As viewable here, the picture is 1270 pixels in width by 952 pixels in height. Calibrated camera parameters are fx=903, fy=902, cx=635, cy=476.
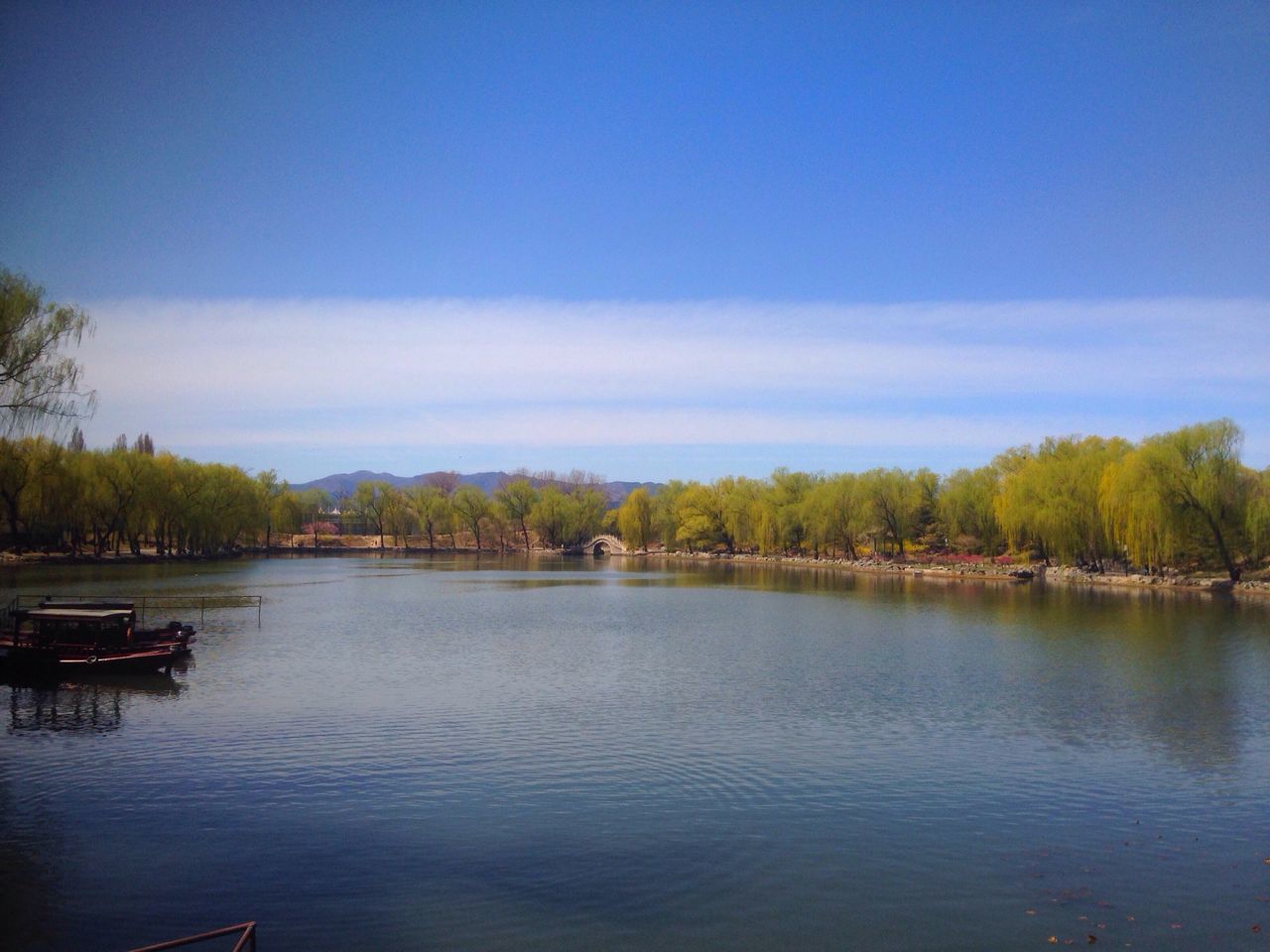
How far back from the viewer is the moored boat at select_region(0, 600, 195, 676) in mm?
24516

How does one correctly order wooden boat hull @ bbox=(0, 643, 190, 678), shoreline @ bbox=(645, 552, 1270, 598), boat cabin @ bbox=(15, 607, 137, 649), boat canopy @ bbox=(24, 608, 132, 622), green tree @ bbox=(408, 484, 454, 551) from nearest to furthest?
wooden boat hull @ bbox=(0, 643, 190, 678), boat cabin @ bbox=(15, 607, 137, 649), boat canopy @ bbox=(24, 608, 132, 622), shoreline @ bbox=(645, 552, 1270, 598), green tree @ bbox=(408, 484, 454, 551)

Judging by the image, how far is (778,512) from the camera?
10550cm

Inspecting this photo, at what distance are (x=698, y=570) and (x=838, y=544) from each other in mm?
20198

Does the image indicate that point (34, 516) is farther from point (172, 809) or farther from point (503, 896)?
point (503, 896)

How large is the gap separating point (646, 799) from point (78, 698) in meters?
16.2

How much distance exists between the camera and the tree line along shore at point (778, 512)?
2133 inches

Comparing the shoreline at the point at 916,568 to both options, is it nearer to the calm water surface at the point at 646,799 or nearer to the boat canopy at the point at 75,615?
the calm water surface at the point at 646,799

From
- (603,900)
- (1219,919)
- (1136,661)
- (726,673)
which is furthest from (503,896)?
(1136,661)

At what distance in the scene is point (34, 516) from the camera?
6681cm

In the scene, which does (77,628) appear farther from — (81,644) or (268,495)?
(268,495)

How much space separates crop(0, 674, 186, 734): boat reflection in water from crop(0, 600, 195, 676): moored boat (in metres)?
0.40

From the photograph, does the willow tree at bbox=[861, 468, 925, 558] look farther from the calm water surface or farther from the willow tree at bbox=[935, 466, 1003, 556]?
the calm water surface

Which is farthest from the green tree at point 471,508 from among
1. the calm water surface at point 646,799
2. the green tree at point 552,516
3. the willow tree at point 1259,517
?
the calm water surface at point 646,799

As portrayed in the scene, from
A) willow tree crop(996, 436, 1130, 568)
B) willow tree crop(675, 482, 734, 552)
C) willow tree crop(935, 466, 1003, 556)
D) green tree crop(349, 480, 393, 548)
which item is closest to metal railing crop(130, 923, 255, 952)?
willow tree crop(996, 436, 1130, 568)
